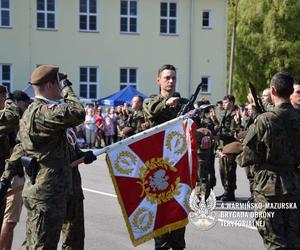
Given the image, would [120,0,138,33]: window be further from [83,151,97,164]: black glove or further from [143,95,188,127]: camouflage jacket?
[83,151,97,164]: black glove

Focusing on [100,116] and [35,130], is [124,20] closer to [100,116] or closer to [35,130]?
[100,116]

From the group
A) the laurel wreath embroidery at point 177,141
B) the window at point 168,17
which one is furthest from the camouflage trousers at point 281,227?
the window at point 168,17

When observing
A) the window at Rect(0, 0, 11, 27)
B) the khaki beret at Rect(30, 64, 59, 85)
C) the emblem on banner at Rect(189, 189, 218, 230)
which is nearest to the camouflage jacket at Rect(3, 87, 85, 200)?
the khaki beret at Rect(30, 64, 59, 85)

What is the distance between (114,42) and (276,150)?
113 ft

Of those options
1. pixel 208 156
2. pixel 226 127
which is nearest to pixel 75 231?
pixel 208 156

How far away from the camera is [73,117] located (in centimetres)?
583

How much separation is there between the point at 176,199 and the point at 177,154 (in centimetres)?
51

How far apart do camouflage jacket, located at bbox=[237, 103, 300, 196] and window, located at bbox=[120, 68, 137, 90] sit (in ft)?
113

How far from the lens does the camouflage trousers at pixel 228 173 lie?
13.0 meters

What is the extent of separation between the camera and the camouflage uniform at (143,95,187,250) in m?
7.45

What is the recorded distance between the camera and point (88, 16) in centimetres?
3997

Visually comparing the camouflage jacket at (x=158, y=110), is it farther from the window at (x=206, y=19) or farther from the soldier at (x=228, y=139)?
the window at (x=206, y=19)

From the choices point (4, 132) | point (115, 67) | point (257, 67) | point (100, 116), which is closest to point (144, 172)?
point (4, 132)

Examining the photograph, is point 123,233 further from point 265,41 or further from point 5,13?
point 265,41
